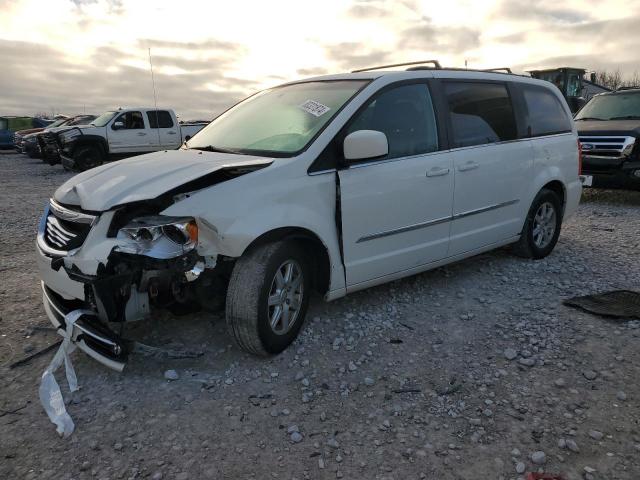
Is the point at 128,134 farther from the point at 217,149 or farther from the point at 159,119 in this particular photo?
the point at 217,149

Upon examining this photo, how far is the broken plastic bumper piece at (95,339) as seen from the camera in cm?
290

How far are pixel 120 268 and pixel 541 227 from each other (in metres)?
4.13

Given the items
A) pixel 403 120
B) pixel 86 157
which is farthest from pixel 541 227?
pixel 86 157

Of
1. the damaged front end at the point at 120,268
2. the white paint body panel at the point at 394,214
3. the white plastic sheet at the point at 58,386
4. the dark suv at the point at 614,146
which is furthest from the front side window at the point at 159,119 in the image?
the white plastic sheet at the point at 58,386

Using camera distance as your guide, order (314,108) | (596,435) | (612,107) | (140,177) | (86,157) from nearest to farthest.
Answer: (596,435) → (140,177) → (314,108) → (612,107) → (86,157)

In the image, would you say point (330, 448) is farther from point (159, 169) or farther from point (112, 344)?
point (159, 169)

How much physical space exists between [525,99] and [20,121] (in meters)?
32.0

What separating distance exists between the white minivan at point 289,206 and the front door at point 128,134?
41.4 ft

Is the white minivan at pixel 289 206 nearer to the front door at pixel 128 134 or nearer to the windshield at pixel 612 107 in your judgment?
the windshield at pixel 612 107

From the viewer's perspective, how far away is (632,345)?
133 inches

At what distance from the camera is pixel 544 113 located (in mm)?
5223

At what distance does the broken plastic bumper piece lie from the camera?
2902 mm

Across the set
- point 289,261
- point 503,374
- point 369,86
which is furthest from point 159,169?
point 503,374

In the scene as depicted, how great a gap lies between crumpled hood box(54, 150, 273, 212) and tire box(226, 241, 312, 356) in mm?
565
